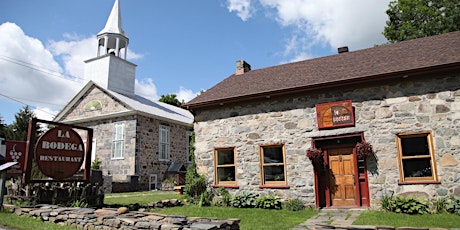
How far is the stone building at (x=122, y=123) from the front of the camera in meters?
18.8

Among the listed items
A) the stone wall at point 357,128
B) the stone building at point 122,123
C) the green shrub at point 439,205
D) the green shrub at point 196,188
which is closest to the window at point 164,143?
the stone building at point 122,123

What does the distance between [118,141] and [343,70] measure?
44.2 ft

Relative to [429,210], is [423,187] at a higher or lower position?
higher

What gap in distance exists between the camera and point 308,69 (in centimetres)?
1317

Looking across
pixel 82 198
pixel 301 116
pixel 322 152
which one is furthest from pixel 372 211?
pixel 82 198

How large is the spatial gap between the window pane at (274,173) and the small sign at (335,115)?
6.59 ft

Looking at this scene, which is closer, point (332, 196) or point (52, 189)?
point (52, 189)

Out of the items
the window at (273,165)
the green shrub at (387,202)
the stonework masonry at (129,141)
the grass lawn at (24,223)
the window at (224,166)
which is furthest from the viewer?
the stonework masonry at (129,141)

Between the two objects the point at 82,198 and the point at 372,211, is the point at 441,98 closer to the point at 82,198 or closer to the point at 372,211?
the point at 372,211

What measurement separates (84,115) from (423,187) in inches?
752

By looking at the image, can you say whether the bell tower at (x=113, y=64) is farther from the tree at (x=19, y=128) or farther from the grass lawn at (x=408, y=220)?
the grass lawn at (x=408, y=220)

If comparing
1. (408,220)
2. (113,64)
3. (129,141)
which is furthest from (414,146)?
(113,64)

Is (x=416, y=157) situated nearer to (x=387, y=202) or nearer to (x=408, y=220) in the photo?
(x=387, y=202)

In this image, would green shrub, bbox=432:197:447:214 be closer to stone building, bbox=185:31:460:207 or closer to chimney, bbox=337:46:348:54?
stone building, bbox=185:31:460:207
